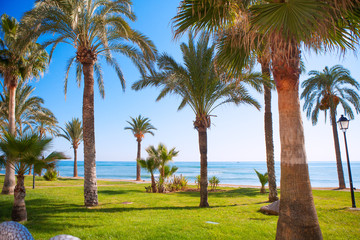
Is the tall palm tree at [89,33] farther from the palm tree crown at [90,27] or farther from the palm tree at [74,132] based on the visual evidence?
the palm tree at [74,132]

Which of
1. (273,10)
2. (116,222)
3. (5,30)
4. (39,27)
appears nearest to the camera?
(273,10)

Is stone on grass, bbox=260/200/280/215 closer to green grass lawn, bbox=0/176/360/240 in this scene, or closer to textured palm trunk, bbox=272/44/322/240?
green grass lawn, bbox=0/176/360/240

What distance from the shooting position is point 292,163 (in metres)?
4.10

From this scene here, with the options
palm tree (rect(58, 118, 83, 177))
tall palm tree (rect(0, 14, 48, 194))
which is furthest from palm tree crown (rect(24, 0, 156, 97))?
palm tree (rect(58, 118, 83, 177))

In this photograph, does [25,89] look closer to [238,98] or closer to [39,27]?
[39,27]

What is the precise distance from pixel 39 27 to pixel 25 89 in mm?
12742

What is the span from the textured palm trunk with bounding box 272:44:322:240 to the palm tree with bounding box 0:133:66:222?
621cm

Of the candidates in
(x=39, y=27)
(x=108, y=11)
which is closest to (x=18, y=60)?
(x=39, y=27)

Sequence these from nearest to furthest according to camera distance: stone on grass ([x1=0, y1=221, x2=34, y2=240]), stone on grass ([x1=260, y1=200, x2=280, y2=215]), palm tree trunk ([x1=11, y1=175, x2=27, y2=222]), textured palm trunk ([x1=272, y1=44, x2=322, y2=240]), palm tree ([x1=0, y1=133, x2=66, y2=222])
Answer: stone on grass ([x1=0, y1=221, x2=34, y2=240]), textured palm trunk ([x1=272, y1=44, x2=322, y2=240]), palm tree ([x1=0, y1=133, x2=66, y2=222]), palm tree trunk ([x1=11, y1=175, x2=27, y2=222]), stone on grass ([x1=260, y1=200, x2=280, y2=215])

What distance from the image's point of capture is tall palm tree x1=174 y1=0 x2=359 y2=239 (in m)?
3.83

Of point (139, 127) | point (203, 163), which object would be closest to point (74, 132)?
point (139, 127)

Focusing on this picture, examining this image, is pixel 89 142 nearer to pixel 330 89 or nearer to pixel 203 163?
pixel 203 163

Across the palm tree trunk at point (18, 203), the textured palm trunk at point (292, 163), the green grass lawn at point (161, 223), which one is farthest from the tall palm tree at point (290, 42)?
the palm tree trunk at point (18, 203)

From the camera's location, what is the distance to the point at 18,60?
13367 mm
